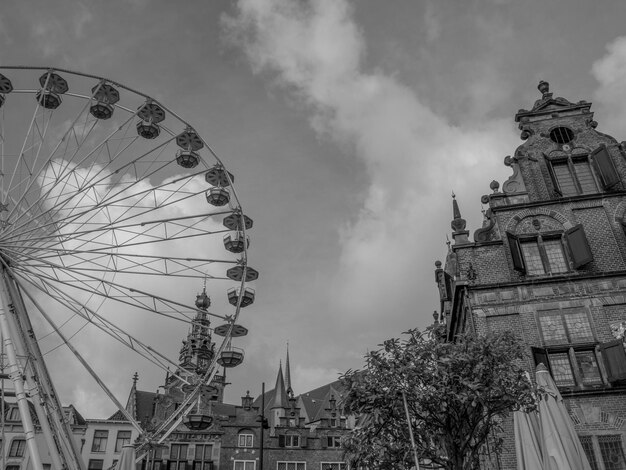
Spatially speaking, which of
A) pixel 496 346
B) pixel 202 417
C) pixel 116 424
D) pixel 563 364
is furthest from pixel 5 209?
pixel 116 424

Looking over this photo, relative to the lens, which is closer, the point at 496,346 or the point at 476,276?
the point at 496,346

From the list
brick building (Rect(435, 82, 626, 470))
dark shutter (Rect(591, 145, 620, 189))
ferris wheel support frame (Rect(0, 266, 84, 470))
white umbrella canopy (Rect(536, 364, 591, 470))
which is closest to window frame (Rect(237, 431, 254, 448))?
brick building (Rect(435, 82, 626, 470))

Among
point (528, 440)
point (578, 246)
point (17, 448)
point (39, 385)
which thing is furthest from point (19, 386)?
point (17, 448)

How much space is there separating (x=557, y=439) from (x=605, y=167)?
1361 cm

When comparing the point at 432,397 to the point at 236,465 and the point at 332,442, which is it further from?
the point at 332,442

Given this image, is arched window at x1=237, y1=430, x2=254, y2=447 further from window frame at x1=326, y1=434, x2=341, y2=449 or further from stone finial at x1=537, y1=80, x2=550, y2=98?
stone finial at x1=537, y1=80, x2=550, y2=98

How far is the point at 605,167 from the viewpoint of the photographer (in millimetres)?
23750

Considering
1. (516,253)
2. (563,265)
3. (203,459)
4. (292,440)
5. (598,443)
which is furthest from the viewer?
(292,440)

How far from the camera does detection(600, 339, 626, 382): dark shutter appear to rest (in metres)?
19.1

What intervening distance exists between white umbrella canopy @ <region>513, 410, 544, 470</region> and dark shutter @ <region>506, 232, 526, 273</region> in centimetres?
726

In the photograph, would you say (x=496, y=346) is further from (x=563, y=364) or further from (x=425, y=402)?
(x=563, y=364)

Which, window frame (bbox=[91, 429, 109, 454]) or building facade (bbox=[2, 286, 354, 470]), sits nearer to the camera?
building facade (bbox=[2, 286, 354, 470])

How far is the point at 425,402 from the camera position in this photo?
1411 cm

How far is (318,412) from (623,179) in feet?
175
